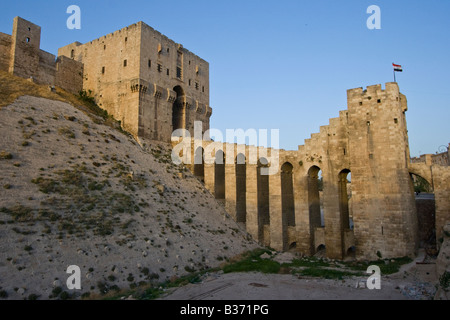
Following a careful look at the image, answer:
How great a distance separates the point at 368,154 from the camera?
21562mm

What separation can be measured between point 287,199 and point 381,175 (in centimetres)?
862

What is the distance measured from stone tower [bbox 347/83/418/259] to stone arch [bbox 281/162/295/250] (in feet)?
21.1

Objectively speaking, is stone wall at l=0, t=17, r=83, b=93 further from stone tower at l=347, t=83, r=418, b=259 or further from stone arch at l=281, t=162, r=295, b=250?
stone tower at l=347, t=83, r=418, b=259

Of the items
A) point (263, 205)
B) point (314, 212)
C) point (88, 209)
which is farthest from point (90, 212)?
point (314, 212)

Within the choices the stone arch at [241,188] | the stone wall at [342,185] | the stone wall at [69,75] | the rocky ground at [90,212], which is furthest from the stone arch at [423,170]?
the stone wall at [69,75]

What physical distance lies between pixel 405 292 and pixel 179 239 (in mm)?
12043

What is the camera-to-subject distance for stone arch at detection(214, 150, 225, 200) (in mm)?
30438

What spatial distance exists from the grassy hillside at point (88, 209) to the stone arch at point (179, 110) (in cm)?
868

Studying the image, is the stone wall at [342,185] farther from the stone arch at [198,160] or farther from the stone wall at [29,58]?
the stone wall at [29,58]

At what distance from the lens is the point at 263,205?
2878 centimetres

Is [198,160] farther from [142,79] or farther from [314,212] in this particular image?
[314,212]

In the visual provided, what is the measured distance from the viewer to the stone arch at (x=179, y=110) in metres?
37.2

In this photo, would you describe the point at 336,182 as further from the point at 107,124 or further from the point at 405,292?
the point at 107,124
